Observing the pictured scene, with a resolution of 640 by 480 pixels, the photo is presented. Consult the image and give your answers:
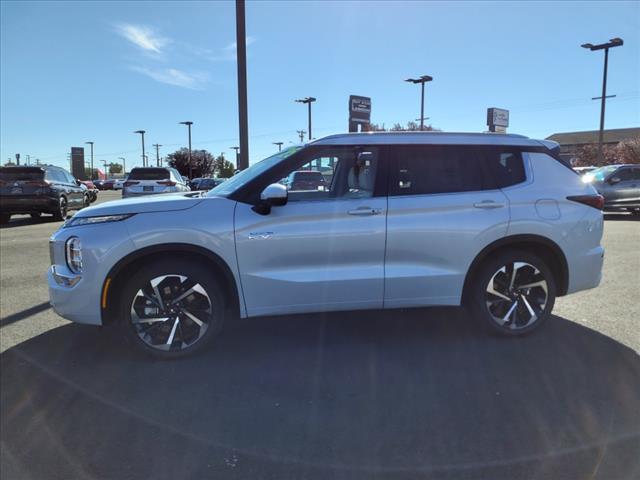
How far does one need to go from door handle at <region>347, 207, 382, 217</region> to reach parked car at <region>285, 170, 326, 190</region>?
1.42ft

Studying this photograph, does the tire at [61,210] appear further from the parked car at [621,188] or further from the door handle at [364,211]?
the parked car at [621,188]

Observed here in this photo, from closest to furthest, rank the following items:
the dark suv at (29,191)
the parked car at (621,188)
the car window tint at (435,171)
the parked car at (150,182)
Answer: the car window tint at (435,171), the dark suv at (29,191), the parked car at (150,182), the parked car at (621,188)

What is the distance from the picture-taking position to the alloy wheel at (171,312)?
3846mm

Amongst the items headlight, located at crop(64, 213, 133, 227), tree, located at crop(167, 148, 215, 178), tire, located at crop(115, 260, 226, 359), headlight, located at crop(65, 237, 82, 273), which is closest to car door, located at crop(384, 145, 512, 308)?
tire, located at crop(115, 260, 226, 359)

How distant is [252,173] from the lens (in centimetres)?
430

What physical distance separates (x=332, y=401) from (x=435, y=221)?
1.74m

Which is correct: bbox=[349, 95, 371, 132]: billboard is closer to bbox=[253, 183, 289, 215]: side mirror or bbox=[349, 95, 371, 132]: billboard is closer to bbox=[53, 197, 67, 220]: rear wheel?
bbox=[253, 183, 289, 215]: side mirror

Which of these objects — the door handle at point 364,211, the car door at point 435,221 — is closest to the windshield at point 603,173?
the car door at point 435,221

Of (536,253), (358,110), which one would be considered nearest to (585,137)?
(358,110)

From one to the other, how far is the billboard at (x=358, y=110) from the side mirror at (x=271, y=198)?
8.02 m

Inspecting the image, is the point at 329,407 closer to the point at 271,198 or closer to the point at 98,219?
the point at 271,198

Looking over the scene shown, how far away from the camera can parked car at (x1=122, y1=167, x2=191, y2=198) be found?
49.0 ft

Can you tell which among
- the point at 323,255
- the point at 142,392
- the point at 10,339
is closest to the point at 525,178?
the point at 323,255

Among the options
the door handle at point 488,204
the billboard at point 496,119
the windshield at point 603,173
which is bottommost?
the door handle at point 488,204
